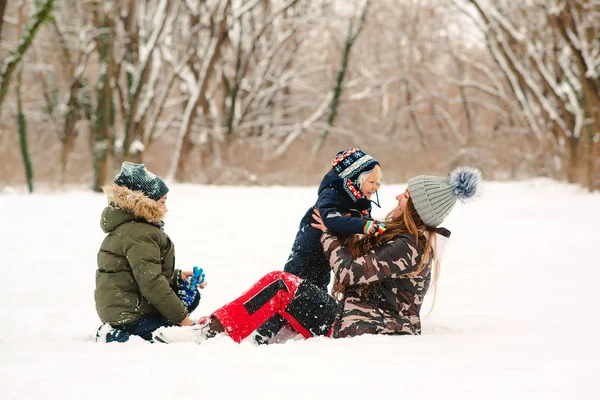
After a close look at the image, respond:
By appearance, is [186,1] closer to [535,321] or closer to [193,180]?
[193,180]

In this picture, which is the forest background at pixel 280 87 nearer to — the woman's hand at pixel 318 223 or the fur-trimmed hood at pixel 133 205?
the woman's hand at pixel 318 223

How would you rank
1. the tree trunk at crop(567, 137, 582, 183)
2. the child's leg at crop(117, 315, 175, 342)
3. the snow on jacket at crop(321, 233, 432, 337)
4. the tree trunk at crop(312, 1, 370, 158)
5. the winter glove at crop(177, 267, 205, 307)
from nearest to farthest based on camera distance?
the snow on jacket at crop(321, 233, 432, 337) → the child's leg at crop(117, 315, 175, 342) → the winter glove at crop(177, 267, 205, 307) → the tree trunk at crop(567, 137, 582, 183) → the tree trunk at crop(312, 1, 370, 158)

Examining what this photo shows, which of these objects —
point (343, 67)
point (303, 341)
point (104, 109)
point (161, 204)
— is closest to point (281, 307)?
point (303, 341)

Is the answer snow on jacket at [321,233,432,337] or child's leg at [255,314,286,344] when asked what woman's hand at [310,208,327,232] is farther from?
child's leg at [255,314,286,344]

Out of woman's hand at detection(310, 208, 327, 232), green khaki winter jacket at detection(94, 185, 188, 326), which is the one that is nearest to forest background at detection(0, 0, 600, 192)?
woman's hand at detection(310, 208, 327, 232)

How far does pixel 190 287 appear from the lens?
3.93 metres

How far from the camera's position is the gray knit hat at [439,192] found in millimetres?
3293

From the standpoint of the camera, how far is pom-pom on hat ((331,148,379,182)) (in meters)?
3.71

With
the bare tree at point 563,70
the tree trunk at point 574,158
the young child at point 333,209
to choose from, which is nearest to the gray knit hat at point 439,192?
the young child at point 333,209

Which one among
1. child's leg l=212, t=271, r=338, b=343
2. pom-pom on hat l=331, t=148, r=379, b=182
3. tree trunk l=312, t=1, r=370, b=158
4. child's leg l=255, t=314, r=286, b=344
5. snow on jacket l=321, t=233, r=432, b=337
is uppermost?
tree trunk l=312, t=1, r=370, b=158

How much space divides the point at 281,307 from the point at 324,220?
0.55m

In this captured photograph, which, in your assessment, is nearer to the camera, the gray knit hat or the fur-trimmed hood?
the gray knit hat

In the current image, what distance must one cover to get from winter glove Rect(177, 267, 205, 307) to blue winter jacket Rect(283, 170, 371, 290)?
1.79 ft

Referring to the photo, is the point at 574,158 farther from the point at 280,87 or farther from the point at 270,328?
the point at 270,328
